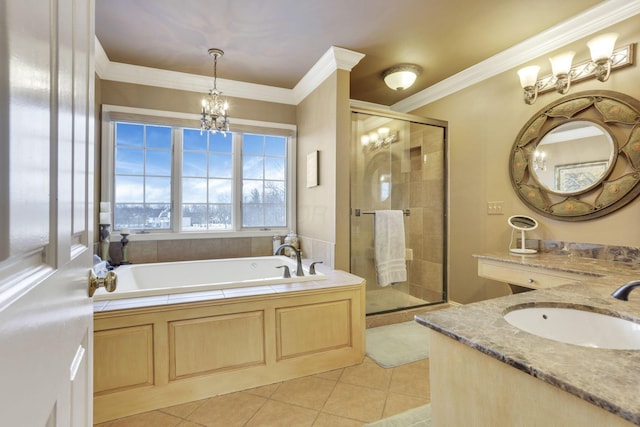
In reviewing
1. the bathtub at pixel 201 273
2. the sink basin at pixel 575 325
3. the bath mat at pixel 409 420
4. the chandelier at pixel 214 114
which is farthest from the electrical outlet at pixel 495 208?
the chandelier at pixel 214 114

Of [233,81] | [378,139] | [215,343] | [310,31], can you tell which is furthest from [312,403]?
[233,81]

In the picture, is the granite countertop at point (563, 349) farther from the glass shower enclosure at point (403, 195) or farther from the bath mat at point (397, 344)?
the glass shower enclosure at point (403, 195)

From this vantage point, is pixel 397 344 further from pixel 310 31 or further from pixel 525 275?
pixel 310 31

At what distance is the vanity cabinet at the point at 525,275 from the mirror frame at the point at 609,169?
1.99 ft

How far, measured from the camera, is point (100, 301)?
1867 mm

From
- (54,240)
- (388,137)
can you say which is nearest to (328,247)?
(388,137)

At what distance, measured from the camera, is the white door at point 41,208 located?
30cm

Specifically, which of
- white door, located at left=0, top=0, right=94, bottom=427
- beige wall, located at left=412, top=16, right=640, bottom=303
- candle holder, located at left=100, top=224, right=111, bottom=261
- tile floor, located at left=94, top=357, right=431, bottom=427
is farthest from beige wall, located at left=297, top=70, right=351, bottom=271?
white door, located at left=0, top=0, right=94, bottom=427

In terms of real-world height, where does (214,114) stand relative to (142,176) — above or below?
above

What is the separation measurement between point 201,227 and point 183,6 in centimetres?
206

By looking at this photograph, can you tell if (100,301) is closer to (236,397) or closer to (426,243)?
(236,397)

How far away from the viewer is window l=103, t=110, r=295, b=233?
3.18 m

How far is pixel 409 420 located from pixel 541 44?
3020 millimetres

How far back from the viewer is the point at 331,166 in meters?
2.97
